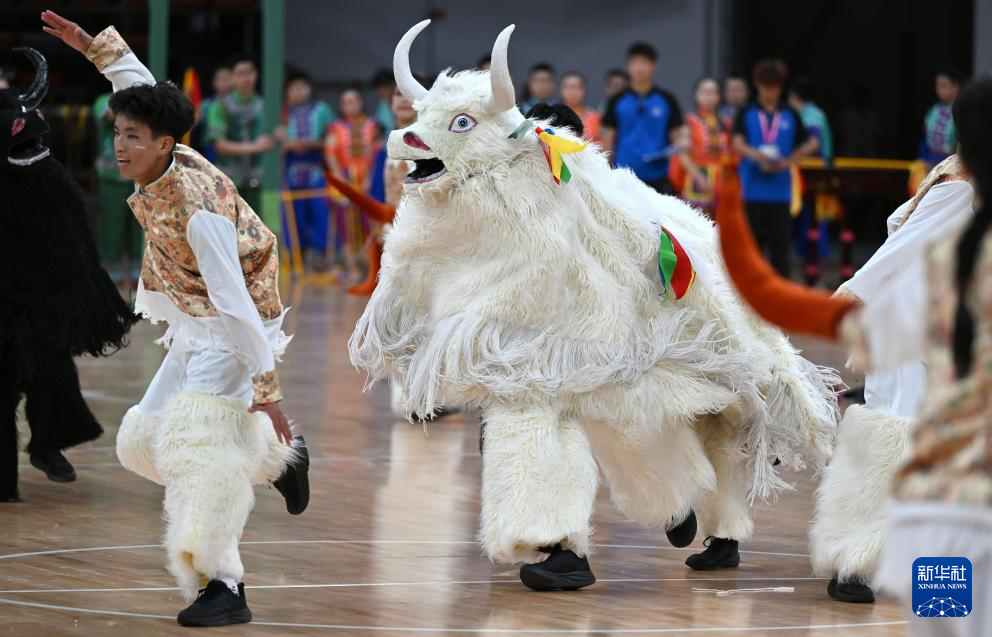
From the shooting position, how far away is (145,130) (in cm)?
507

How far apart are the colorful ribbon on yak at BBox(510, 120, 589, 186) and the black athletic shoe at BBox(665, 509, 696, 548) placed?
135cm

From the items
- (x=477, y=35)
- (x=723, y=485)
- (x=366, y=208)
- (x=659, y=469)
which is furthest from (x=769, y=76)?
(x=477, y=35)

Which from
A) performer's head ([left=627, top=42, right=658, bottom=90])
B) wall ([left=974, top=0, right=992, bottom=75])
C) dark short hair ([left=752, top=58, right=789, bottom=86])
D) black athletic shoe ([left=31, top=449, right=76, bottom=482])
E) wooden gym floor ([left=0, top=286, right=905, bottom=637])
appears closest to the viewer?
wooden gym floor ([left=0, top=286, right=905, bottom=637])

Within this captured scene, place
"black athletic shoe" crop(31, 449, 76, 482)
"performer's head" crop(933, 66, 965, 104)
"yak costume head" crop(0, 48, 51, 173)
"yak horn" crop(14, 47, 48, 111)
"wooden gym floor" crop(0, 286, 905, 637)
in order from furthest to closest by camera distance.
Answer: "performer's head" crop(933, 66, 965, 104)
"black athletic shoe" crop(31, 449, 76, 482)
"yak horn" crop(14, 47, 48, 111)
"yak costume head" crop(0, 48, 51, 173)
"wooden gym floor" crop(0, 286, 905, 637)

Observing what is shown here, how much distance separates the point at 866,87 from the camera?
23.5 m

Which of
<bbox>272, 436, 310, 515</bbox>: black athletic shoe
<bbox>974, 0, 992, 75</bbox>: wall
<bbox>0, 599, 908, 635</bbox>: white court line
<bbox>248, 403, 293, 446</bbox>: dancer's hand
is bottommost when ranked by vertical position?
<bbox>0, 599, 908, 635</bbox>: white court line

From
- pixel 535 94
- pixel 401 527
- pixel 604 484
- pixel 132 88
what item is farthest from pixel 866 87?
pixel 132 88

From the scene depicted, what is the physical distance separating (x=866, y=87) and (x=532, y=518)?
19082mm

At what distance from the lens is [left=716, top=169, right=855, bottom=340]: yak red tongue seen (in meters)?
3.63

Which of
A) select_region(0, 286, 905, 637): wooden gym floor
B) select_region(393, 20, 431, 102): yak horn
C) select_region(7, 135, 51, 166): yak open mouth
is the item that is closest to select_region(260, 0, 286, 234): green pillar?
select_region(0, 286, 905, 637): wooden gym floor

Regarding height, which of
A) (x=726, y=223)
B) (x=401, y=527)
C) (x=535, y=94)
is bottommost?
(x=401, y=527)

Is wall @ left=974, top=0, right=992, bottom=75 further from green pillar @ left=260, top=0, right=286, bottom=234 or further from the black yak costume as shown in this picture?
the black yak costume

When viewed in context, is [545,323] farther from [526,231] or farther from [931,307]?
[931,307]

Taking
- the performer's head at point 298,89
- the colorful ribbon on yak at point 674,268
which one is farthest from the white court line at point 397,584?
the performer's head at point 298,89
